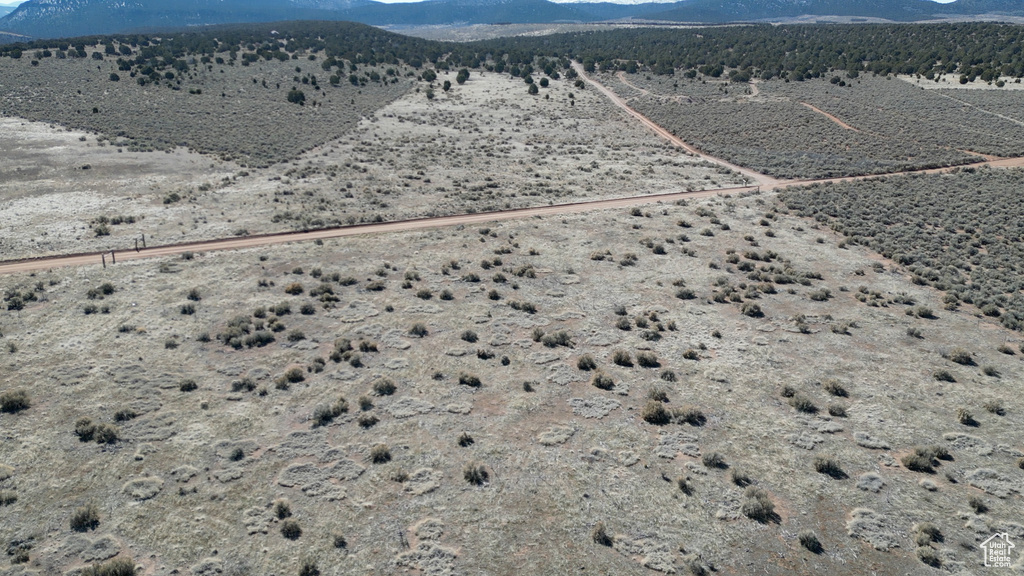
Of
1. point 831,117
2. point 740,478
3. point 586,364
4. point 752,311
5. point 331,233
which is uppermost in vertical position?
point 831,117

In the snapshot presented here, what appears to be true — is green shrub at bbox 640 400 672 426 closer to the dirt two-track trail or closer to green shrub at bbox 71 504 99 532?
green shrub at bbox 71 504 99 532

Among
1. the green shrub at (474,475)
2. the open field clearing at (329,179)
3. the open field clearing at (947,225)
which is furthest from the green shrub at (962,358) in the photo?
the open field clearing at (329,179)

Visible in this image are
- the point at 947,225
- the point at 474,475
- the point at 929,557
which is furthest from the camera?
the point at 947,225

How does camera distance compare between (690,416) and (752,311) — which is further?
(752,311)

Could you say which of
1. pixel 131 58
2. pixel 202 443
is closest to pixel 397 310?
pixel 202 443

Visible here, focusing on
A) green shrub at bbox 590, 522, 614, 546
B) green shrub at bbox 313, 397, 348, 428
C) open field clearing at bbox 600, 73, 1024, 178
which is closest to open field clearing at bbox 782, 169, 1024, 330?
open field clearing at bbox 600, 73, 1024, 178

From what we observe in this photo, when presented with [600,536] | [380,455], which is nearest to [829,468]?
[600,536]

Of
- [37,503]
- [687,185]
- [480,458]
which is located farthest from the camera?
[687,185]

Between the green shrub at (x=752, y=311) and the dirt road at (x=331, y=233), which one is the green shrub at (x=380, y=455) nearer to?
the green shrub at (x=752, y=311)

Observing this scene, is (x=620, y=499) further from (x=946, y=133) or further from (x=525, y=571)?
(x=946, y=133)

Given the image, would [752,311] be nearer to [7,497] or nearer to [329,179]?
[7,497]
